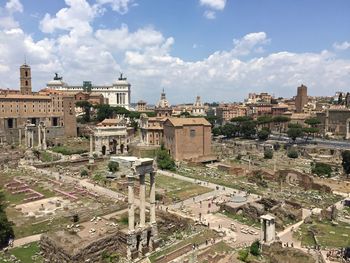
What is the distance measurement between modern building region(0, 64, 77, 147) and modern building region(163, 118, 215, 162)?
2824 centimetres

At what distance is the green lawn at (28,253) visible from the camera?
26219 mm

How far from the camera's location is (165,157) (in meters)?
61.2

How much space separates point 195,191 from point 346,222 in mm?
18137

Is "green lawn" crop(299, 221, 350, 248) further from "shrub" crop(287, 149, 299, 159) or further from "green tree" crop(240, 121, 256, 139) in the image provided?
"green tree" crop(240, 121, 256, 139)

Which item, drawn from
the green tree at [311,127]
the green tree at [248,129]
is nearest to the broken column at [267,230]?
the green tree at [248,129]

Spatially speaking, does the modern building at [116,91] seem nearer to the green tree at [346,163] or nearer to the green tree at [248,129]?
the green tree at [248,129]

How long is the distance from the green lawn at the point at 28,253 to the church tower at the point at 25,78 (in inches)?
2909

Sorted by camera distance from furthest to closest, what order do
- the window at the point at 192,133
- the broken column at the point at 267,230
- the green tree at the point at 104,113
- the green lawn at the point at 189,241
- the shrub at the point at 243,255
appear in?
the green tree at the point at 104,113
the window at the point at 192,133
the broken column at the point at 267,230
the green lawn at the point at 189,241
the shrub at the point at 243,255

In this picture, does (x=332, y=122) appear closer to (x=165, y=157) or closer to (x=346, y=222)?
(x=165, y=157)

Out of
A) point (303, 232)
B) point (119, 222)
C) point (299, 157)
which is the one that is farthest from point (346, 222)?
point (299, 157)

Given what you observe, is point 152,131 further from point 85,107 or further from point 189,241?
point 189,241

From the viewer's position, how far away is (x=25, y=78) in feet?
312

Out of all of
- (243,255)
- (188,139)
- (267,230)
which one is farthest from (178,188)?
(188,139)

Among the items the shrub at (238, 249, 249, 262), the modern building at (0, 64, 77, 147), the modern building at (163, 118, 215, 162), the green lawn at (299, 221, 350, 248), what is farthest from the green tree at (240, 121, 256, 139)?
the shrub at (238, 249, 249, 262)
